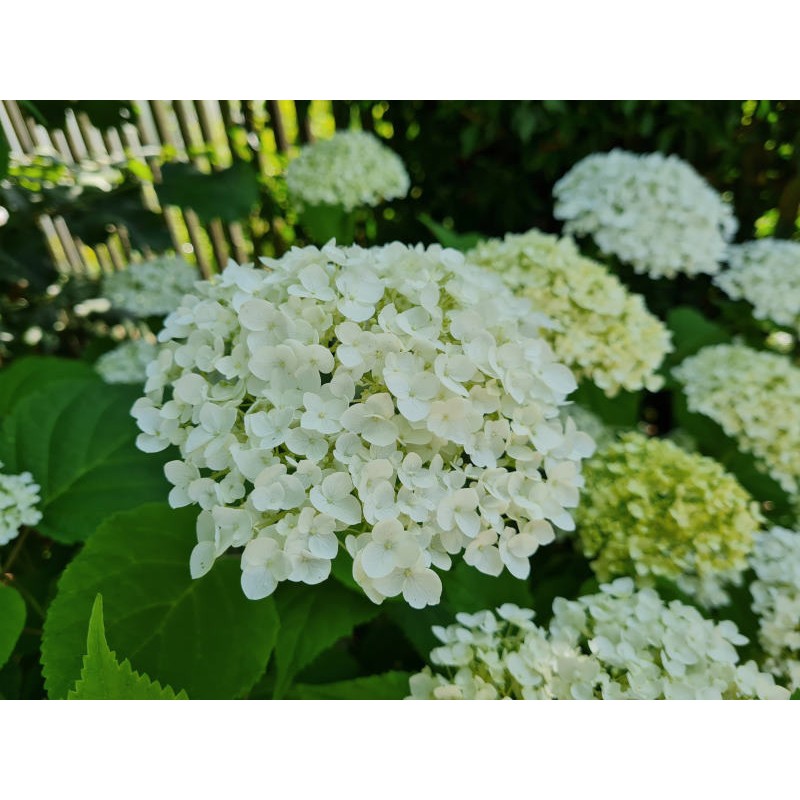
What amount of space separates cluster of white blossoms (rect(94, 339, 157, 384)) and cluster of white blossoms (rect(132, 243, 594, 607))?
1.56 ft

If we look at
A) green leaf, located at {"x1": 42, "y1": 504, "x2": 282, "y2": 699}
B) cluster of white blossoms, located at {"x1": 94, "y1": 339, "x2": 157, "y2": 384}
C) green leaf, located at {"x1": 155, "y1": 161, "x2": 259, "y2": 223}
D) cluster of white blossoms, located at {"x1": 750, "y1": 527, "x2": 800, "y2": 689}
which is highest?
green leaf, located at {"x1": 155, "y1": 161, "x2": 259, "y2": 223}

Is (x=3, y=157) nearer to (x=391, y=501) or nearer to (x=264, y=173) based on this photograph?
(x=391, y=501)

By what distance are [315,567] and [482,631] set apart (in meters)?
0.23

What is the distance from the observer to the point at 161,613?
638 millimetres

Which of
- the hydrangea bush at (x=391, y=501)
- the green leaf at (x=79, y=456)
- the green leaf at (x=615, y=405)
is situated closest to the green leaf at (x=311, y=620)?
the hydrangea bush at (x=391, y=501)

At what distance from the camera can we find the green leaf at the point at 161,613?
59cm

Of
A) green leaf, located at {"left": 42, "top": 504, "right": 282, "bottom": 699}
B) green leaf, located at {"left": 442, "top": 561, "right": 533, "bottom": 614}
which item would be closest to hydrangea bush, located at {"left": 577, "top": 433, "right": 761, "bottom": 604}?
green leaf, located at {"left": 442, "top": 561, "right": 533, "bottom": 614}

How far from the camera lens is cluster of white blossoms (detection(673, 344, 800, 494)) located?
3.09 ft

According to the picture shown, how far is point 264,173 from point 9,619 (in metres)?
1.80

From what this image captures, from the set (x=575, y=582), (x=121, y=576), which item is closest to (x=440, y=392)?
(x=121, y=576)

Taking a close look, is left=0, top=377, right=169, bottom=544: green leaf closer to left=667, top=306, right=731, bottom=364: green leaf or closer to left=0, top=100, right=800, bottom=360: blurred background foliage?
left=0, top=100, right=800, bottom=360: blurred background foliage

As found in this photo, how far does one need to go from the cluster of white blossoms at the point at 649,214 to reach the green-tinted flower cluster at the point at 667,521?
46 cm

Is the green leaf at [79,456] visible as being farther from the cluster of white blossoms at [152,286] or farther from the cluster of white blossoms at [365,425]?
the cluster of white blossoms at [152,286]
